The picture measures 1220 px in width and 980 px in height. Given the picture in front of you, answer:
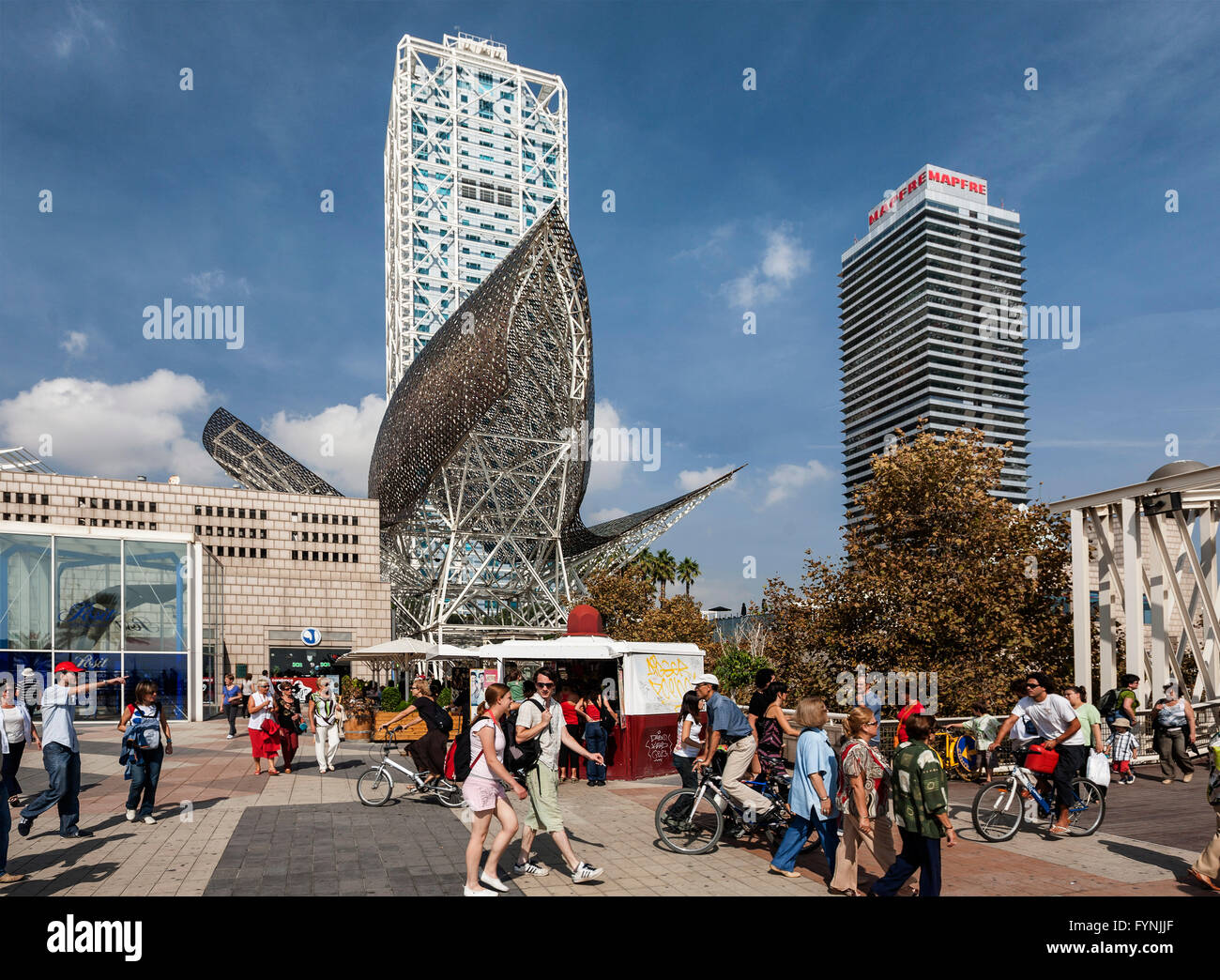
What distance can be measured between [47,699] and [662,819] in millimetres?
6732

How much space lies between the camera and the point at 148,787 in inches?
428

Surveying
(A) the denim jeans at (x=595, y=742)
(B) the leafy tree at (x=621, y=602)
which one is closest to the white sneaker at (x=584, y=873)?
(A) the denim jeans at (x=595, y=742)

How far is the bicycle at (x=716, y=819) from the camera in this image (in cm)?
881

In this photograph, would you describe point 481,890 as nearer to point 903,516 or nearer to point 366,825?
point 366,825

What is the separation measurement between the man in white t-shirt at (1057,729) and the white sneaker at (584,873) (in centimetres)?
487

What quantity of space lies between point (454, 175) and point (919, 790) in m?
140

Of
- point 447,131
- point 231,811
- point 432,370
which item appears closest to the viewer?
point 231,811

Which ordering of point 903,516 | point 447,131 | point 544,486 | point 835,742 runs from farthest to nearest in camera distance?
point 447,131 → point 544,486 → point 903,516 → point 835,742

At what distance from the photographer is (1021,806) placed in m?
9.45

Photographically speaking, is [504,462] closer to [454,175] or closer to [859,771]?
[859,771]

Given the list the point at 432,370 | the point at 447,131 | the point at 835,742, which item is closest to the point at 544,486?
the point at 432,370

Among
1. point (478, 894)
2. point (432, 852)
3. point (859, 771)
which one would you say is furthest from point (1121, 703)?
point (478, 894)
